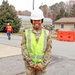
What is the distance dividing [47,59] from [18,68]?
4.44 meters

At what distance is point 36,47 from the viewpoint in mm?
3615

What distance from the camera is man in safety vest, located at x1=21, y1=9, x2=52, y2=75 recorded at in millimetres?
3613

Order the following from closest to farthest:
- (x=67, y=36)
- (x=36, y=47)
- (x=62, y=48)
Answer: (x=36, y=47) < (x=62, y=48) < (x=67, y=36)

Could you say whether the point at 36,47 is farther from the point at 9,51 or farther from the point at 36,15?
the point at 9,51

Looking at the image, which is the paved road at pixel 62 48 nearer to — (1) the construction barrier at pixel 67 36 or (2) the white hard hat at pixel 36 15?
(1) the construction barrier at pixel 67 36

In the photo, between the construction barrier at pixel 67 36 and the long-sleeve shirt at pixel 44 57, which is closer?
the long-sleeve shirt at pixel 44 57

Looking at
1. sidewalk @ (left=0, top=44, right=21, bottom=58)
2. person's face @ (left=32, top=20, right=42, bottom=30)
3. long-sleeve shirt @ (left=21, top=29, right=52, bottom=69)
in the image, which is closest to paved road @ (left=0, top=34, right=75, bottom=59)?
sidewalk @ (left=0, top=44, right=21, bottom=58)

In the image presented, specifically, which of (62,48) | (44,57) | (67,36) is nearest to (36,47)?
(44,57)

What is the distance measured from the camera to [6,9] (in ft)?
119

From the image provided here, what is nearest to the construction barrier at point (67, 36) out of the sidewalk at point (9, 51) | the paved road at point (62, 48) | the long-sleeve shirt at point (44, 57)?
the paved road at point (62, 48)

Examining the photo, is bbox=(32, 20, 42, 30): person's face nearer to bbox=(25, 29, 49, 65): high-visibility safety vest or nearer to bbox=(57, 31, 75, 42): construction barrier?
bbox=(25, 29, 49, 65): high-visibility safety vest

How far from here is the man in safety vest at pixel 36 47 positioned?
3613 millimetres

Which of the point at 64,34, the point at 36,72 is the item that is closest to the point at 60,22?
the point at 64,34

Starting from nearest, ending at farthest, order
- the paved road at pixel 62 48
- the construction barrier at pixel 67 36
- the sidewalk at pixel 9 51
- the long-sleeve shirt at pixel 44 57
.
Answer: the long-sleeve shirt at pixel 44 57 < the sidewalk at pixel 9 51 < the paved road at pixel 62 48 < the construction barrier at pixel 67 36
